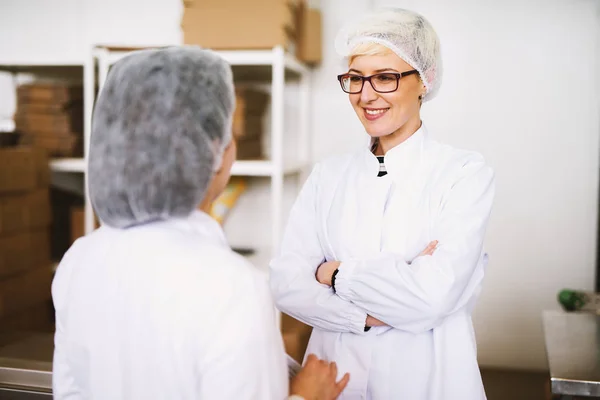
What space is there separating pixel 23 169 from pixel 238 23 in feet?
3.23

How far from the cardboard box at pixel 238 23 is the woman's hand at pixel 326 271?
105cm

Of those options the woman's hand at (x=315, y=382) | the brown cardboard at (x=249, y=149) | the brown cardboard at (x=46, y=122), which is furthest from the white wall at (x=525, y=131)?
the woman's hand at (x=315, y=382)

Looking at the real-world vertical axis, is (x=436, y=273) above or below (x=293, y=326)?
above

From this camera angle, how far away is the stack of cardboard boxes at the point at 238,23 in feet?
7.04

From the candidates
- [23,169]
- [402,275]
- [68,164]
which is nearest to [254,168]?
[68,164]

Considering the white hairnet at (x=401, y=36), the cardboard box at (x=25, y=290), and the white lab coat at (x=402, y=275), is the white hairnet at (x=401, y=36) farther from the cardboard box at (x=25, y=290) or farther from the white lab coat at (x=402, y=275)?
the cardboard box at (x=25, y=290)

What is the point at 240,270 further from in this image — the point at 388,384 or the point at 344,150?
the point at 344,150

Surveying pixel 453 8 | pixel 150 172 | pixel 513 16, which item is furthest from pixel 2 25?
pixel 150 172

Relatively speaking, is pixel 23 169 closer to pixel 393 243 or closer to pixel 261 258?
pixel 261 258

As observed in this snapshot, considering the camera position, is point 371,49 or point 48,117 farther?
point 48,117

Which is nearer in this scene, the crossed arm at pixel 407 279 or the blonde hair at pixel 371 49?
the crossed arm at pixel 407 279

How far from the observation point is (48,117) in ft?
7.93

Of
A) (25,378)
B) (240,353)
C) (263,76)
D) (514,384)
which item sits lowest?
(514,384)

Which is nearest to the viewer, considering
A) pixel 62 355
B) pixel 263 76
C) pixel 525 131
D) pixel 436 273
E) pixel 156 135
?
pixel 156 135
